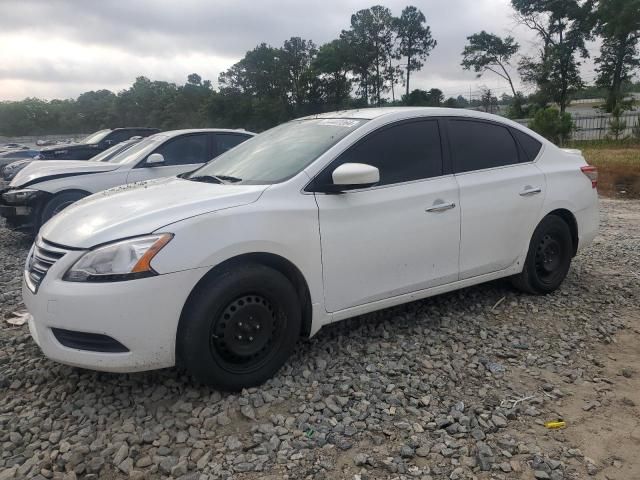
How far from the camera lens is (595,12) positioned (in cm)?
3612

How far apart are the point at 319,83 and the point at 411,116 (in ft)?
158

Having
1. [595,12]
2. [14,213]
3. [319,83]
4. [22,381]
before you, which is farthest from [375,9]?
[22,381]

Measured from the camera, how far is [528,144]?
4516 millimetres

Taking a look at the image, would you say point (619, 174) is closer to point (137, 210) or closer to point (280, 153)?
point (280, 153)

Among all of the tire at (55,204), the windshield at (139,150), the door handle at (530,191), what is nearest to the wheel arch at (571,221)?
the door handle at (530,191)

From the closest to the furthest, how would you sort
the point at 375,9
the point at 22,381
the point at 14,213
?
the point at 22,381, the point at 14,213, the point at 375,9

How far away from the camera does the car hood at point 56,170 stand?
7036 millimetres

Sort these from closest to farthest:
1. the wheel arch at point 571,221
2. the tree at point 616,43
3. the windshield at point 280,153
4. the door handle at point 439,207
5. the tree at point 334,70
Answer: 1. the windshield at point 280,153
2. the door handle at point 439,207
3. the wheel arch at point 571,221
4. the tree at point 616,43
5. the tree at point 334,70

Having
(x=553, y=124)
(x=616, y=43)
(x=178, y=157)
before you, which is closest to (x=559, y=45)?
(x=616, y=43)

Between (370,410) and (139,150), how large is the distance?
6267 mm

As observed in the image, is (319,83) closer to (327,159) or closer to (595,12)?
(595,12)

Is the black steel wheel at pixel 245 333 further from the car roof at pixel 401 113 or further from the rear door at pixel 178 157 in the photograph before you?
the rear door at pixel 178 157

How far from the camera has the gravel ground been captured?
97.3 inches

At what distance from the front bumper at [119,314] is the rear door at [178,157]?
15.7ft
